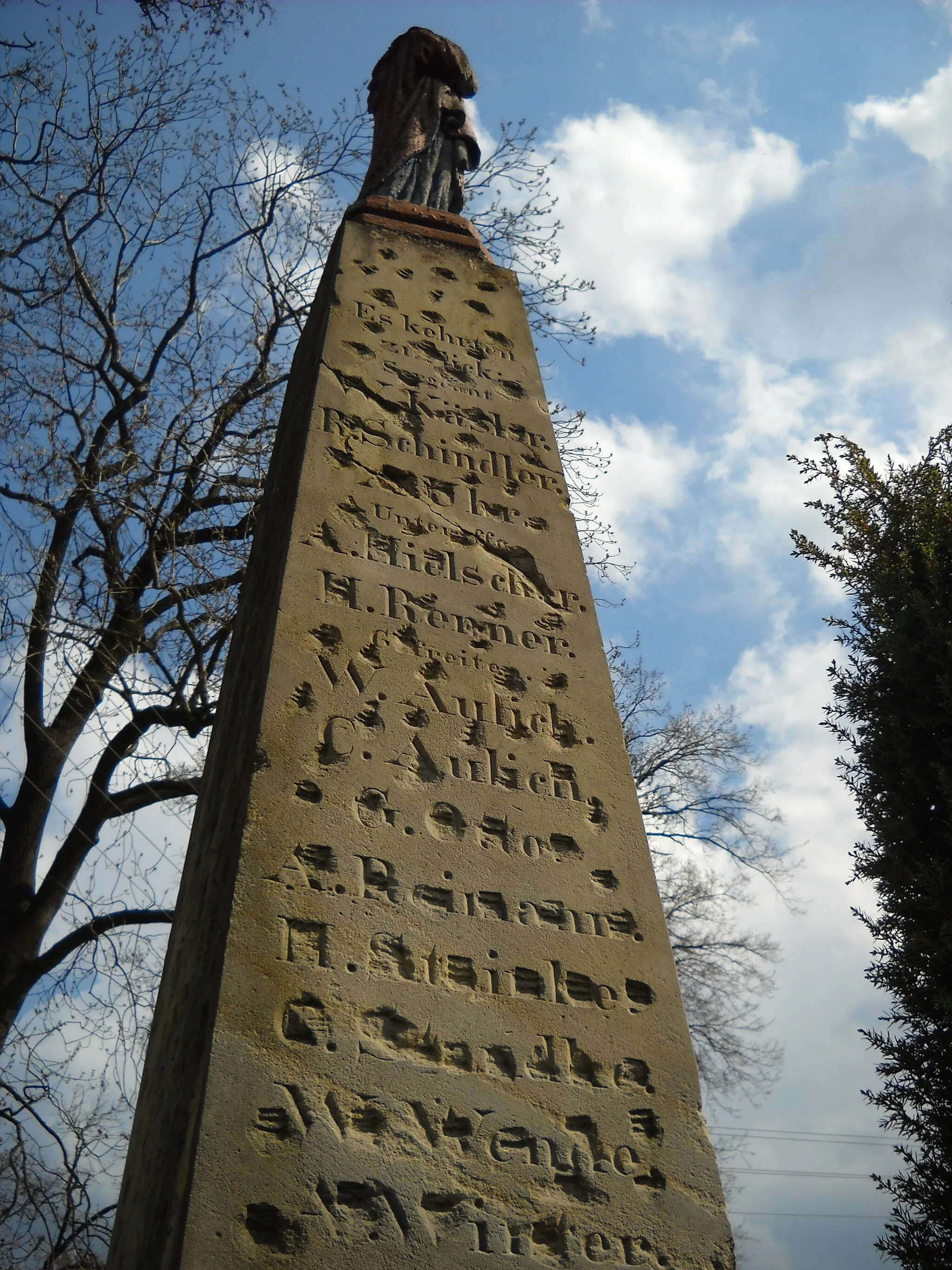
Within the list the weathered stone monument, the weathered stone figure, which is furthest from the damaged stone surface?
the weathered stone figure

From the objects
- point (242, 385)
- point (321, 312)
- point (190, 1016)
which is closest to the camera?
point (190, 1016)

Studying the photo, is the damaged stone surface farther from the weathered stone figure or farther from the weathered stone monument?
the weathered stone figure

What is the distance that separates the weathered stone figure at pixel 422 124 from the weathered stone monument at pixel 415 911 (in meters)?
1.36

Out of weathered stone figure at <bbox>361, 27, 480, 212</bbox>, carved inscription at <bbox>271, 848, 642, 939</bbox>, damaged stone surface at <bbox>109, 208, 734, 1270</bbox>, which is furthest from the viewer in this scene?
weathered stone figure at <bbox>361, 27, 480, 212</bbox>

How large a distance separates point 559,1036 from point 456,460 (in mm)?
2299

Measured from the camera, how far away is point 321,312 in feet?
16.1

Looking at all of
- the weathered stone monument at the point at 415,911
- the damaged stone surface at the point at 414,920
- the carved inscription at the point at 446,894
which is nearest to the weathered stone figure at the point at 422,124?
the weathered stone monument at the point at 415,911

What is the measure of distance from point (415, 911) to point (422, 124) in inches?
179

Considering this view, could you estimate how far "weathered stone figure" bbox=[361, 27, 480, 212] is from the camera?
573cm

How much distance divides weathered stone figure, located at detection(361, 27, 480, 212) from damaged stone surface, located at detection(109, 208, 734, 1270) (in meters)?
1.59

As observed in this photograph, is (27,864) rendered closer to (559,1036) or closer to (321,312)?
(321,312)

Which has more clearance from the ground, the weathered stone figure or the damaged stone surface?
the weathered stone figure

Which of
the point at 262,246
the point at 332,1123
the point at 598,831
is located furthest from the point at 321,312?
the point at 262,246

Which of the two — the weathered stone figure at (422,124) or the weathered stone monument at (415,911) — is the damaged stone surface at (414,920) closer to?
the weathered stone monument at (415,911)
